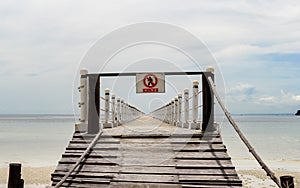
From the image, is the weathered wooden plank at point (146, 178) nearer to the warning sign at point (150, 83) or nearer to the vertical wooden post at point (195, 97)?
the warning sign at point (150, 83)

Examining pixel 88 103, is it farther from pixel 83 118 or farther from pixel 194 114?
pixel 194 114

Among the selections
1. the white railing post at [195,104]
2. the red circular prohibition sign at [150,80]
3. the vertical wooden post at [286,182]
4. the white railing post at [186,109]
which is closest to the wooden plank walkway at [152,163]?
the vertical wooden post at [286,182]

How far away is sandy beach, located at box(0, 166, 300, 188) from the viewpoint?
15709mm

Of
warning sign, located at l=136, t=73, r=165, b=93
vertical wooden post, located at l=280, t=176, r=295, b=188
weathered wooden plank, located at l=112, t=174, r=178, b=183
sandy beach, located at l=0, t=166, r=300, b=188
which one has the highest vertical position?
warning sign, located at l=136, t=73, r=165, b=93

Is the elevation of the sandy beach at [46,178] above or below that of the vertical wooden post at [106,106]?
below

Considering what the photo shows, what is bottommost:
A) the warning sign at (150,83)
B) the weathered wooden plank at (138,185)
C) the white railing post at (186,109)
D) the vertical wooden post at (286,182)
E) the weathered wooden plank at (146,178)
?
the weathered wooden plank at (138,185)

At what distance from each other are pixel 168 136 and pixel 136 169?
1.30 m

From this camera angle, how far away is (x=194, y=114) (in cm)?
845

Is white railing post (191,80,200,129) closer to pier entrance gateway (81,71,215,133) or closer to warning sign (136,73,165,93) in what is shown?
pier entrance gateway (81,71,215,133)

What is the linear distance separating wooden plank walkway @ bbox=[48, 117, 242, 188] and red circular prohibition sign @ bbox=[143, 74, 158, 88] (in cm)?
106

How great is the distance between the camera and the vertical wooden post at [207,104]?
7305 mm

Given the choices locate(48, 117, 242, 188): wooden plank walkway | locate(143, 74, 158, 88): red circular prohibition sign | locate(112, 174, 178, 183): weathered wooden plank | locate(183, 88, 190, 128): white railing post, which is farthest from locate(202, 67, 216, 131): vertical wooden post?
locate(183, 88, 190, 128): white railing post

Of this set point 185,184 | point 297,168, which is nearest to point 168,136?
point 185,184

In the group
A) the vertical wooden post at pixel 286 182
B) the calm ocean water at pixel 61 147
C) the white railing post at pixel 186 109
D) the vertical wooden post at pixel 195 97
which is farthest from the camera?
the calm ocean water at pixel 61 147
